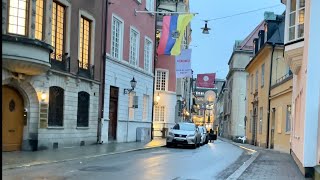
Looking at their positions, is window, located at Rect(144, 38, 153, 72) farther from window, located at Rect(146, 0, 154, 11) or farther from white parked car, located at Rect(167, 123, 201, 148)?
white parked car, located at Rect(167, 123, 201, 148)

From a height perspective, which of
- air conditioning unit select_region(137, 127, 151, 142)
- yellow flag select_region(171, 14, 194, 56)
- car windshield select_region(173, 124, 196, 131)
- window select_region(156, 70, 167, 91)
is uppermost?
yellow flag select_region(171, 14, 194, 56)

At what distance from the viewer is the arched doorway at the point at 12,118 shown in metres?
18.1

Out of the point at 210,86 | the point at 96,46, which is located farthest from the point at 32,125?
the point at 210,86

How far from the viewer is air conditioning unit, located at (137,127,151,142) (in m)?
33.5

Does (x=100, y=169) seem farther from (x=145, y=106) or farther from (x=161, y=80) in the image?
(x=161, y=80)

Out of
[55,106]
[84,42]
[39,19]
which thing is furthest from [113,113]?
[39,19]

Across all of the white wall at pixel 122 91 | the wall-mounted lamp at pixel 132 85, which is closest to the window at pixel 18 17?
the white wall at pixel 122 91

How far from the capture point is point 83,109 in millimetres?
24297

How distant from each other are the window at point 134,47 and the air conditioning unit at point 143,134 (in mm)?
4823

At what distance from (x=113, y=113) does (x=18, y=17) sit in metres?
13.0

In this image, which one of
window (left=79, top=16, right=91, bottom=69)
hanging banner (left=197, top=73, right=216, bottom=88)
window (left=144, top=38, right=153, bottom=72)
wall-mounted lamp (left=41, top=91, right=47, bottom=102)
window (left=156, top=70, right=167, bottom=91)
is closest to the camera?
wall-mounted lamp (left=41, top=91, right=47, bottom=102)

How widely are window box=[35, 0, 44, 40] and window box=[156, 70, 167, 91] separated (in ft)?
92.1

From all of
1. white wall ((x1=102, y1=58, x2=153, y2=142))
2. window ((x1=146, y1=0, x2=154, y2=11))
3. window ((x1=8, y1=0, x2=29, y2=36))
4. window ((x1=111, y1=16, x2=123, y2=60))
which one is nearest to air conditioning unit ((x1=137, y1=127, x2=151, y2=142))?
white wall ((x1=102, y1=58, x2=153, y2=142))

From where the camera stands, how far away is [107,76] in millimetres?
27562
